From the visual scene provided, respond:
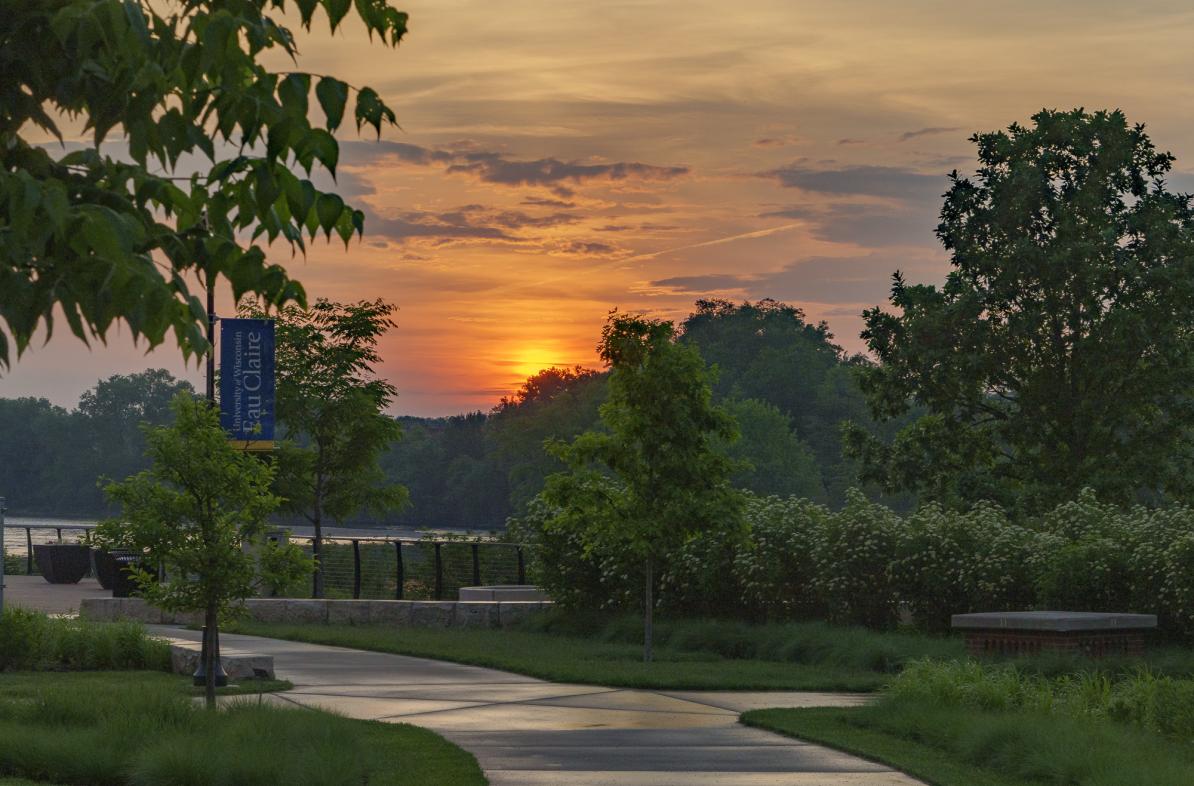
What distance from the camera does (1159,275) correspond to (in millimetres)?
34656

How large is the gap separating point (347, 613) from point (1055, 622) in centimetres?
1455

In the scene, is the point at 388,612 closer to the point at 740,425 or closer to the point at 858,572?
the point at 858,572

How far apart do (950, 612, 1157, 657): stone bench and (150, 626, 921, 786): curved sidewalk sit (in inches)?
86.8

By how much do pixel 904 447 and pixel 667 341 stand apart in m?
17.8

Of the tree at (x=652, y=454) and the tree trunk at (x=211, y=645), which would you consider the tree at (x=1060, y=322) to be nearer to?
the tree at (x=652, y=454)

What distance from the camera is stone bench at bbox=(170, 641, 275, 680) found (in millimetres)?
17859

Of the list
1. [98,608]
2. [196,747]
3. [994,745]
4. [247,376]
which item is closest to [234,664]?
[247,376]

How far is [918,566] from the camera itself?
76.0 feet

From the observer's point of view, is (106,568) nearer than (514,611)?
No

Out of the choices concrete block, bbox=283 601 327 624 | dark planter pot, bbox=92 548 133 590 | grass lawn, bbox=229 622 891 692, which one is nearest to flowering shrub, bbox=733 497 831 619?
grass lawn, bbox=229 622 891 692

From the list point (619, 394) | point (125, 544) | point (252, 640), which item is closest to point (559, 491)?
point (619, 394)

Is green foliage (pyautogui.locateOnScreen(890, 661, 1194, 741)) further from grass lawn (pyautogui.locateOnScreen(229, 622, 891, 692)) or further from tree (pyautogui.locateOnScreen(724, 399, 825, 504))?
tree (pyautogui.locateOnScreen(724, 399, 825, 504))

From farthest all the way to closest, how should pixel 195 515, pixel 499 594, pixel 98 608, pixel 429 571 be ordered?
pixel 429 571 → pixel 499 594 → pixel 98 608 → pixel 195 515

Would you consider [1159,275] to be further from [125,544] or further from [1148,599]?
[125,544]
